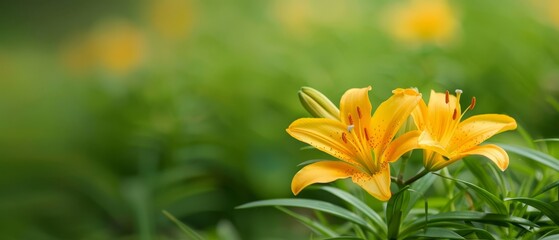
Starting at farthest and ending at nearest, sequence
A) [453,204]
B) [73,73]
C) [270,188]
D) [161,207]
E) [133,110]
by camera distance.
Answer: [73,73]
[133,110]
[270,188]
[161,207]
[453,204]

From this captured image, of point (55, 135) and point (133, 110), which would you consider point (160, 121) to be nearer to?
point (133, 110)

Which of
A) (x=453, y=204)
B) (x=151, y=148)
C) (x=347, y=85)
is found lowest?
(x=453, y=204)

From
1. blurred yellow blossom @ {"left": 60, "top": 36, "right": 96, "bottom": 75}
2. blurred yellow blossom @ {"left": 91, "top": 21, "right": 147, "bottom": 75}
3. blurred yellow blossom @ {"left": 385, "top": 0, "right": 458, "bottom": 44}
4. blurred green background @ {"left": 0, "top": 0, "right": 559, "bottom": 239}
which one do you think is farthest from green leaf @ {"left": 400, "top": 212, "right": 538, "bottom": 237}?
blurred yellow blossom @ {"left": 60, "top": 36, "right": 96, "bottom": 75}

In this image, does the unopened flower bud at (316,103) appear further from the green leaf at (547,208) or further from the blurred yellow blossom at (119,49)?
the blurred yellow blossom at (119,49)

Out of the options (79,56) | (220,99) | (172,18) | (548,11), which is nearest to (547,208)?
(220,99)

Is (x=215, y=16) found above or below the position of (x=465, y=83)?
above

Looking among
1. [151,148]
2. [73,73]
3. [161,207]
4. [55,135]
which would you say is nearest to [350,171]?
[161,207]

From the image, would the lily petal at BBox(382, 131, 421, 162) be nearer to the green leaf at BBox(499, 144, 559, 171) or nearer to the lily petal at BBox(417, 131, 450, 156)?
the lily petal at BBox(417, 131, 450, 156)

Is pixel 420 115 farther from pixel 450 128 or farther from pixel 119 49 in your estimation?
pixel 119 49
